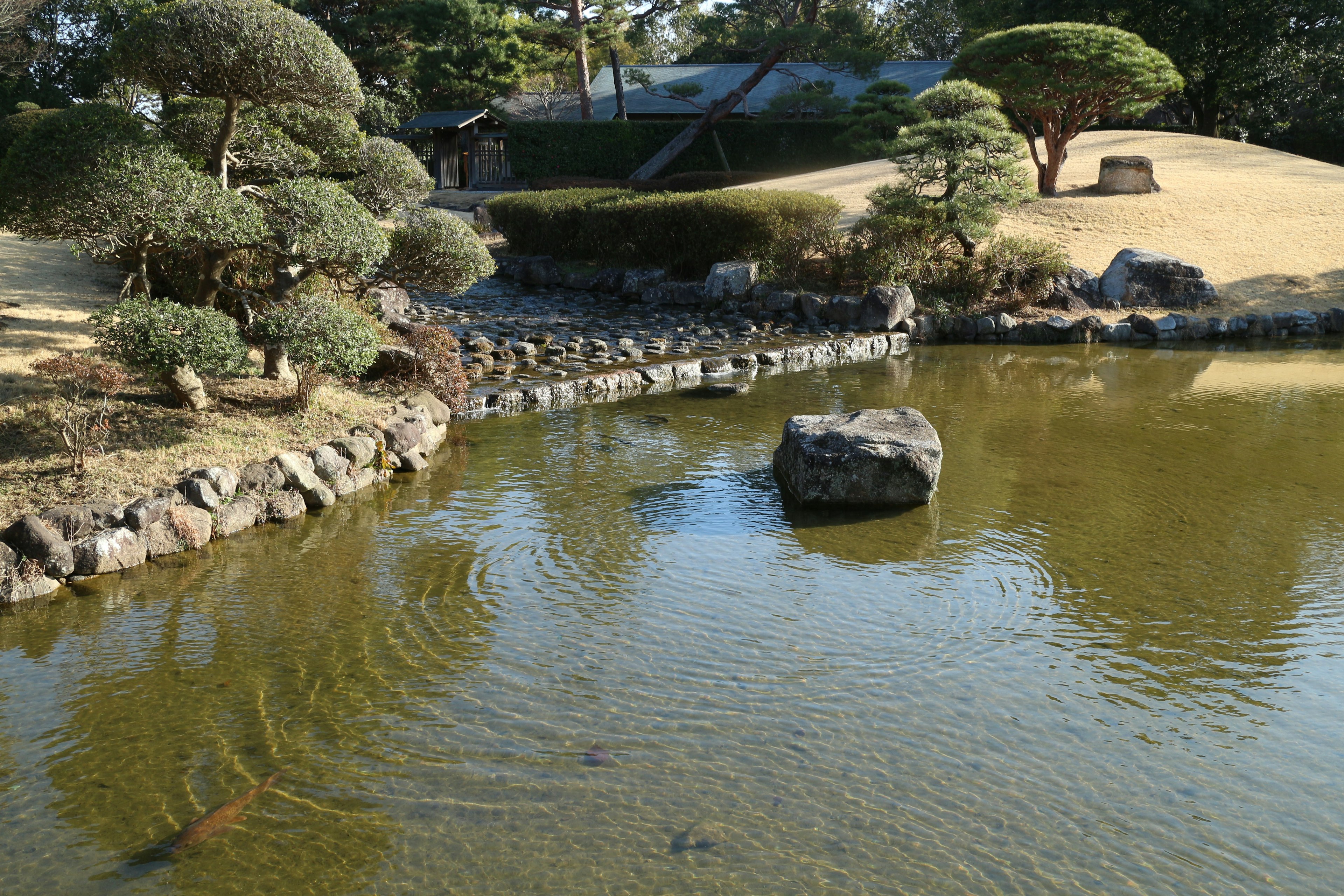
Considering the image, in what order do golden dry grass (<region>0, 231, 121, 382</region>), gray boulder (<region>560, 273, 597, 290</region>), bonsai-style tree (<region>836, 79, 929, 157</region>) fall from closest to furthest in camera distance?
golden dry grass (<region>0, 231, 121, 382</region>), gray boulder (<region>560, 273, 597, 290</region>), bonsai-style tree (<region>836, 79, 929, 157</region>)

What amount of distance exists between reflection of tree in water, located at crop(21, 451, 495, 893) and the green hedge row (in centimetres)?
3006

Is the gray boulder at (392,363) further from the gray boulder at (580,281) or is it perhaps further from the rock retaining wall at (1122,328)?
the gray boulder at (580,281)

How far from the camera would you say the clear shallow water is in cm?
378

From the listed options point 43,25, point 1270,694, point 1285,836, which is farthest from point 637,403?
point 43,25

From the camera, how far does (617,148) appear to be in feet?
115

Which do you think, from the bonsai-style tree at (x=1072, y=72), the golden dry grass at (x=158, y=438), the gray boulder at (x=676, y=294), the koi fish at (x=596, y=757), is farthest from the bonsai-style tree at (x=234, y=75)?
the bonsai-style tree at (x=1072, y=72)

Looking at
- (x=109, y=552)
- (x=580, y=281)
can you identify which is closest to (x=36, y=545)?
(x=109, y=552)

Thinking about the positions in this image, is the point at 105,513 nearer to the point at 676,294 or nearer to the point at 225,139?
the point at 225,139

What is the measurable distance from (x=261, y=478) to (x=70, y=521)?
56.8 inches

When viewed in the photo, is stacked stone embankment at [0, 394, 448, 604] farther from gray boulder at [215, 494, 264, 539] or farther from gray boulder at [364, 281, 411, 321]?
gray boulder at [364, 281, 411, 321]

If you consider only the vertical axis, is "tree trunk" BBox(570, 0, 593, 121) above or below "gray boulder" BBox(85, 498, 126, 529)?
above

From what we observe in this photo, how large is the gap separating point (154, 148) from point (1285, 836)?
861 centimetres

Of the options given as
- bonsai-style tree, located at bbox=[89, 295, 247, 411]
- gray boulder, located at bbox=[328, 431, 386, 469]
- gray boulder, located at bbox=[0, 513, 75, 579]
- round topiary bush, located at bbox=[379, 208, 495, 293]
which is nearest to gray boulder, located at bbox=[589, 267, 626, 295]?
round topiary bush, located at bbox=[379, 208, 495, 293]

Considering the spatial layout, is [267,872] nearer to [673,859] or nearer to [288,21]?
[673,859]
